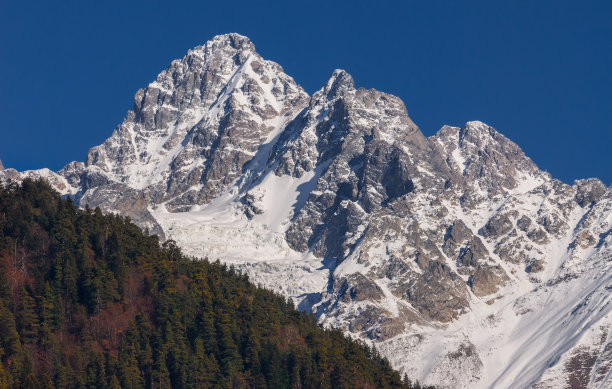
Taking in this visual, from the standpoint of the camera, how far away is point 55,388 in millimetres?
198750

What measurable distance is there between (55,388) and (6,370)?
969 cm

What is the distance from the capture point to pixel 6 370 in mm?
193000
